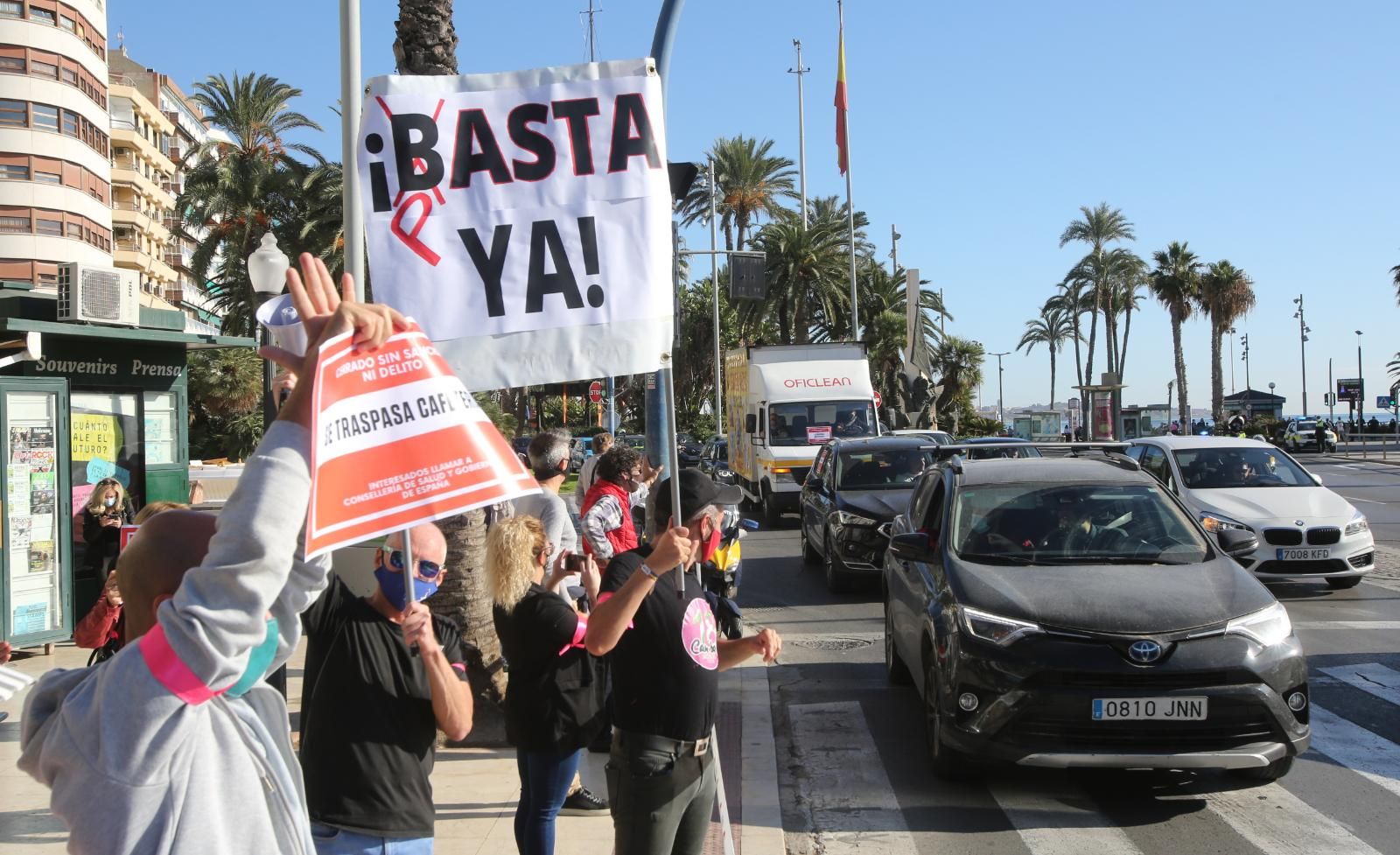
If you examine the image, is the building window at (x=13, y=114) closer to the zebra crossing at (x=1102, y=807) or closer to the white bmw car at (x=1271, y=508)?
the white bmw car at (x=1271, y=508)

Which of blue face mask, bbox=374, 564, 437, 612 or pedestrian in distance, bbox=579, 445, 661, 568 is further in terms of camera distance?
pedestrian in distance, bbox=579, 445, 661, 568

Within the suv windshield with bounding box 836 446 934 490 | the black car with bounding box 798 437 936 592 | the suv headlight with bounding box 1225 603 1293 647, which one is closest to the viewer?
the suv headlight with bounding box 1225 603 1293 647

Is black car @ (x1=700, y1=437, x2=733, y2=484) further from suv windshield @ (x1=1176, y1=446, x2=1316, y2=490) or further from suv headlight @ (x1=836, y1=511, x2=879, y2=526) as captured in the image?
suv windshield @ (x1=1176, y1=446, x2=1316, y2=490)

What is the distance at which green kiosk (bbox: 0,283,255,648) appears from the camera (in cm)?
1068

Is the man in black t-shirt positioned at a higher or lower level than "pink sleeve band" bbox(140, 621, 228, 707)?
lower

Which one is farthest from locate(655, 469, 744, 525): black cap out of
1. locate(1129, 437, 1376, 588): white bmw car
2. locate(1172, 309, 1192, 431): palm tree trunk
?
locate(1172, 309, 1192, 431): palm tree trunk

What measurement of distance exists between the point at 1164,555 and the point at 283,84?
4211cm

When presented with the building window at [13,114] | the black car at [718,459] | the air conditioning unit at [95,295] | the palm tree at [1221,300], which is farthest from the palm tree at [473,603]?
the palm tree at [1221,300]

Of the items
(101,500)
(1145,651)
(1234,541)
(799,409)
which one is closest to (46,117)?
(799,409)

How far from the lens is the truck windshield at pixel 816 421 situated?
23.3m

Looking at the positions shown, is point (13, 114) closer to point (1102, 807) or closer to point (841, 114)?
point (841, 114)

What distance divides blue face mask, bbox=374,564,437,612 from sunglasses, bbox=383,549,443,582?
14 millimetres

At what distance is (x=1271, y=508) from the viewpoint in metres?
13.1

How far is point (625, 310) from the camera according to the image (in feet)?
13.4
